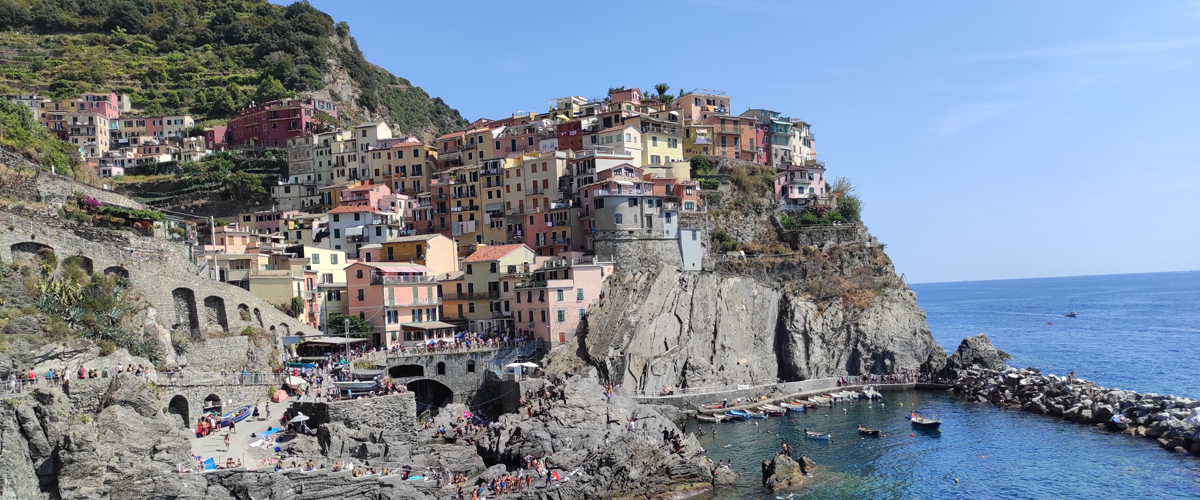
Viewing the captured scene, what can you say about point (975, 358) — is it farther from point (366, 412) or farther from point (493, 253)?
point (366, 412)

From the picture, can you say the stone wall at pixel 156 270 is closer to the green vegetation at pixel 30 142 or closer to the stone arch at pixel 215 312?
the stone arch at pixel 215 312

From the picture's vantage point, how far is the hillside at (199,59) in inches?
4353

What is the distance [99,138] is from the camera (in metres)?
98.6

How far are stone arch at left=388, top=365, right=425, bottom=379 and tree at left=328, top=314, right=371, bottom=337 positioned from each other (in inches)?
141

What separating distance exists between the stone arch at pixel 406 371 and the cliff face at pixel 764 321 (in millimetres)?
11182

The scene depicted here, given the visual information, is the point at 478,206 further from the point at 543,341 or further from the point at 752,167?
the point at 752,167

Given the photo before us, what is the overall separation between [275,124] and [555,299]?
50.3 meters

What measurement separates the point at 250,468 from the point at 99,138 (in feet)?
250

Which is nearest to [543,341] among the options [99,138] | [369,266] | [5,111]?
[369,266]

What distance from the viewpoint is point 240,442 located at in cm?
3988

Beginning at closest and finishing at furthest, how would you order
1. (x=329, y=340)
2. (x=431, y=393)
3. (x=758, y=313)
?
(x=329, y=340) < (x=431, y=393) < (x=758, y=313)

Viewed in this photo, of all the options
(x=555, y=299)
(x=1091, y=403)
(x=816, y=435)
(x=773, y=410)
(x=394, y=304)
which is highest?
(x=394, y=304)

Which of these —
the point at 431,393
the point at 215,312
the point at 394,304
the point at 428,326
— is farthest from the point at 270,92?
the point at 215,312

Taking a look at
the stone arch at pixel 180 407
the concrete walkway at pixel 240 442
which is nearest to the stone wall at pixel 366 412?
the concrete walkway at pixel 240 442
